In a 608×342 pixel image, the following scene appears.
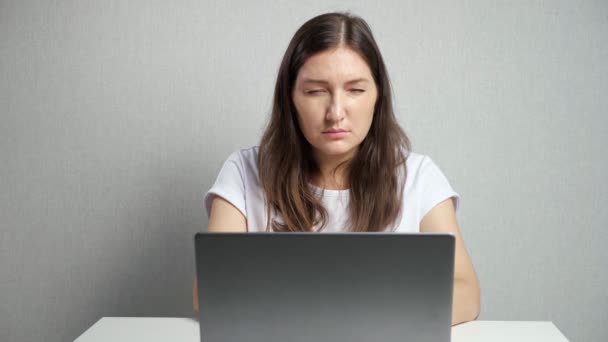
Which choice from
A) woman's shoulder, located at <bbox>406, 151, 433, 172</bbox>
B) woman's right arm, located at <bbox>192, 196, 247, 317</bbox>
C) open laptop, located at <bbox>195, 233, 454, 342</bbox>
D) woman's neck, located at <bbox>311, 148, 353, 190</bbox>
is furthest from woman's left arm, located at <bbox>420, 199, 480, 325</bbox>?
woman's right arm, located at <bbox>192, 196, 247, 317</bbox>

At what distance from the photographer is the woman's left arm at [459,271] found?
3.44ft

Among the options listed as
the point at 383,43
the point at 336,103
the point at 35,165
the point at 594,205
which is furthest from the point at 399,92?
the point at 35,165

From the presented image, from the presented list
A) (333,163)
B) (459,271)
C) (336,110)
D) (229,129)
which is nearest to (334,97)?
(336,110)

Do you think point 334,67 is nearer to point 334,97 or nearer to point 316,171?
point 334,97

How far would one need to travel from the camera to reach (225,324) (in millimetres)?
714

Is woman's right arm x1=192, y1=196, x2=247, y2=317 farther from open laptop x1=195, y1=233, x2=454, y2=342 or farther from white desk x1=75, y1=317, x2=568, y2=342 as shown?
open laptop x1=195, y1=233, x2=454, y2=342

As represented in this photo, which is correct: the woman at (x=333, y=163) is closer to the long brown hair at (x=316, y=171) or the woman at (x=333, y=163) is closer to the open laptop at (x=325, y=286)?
the long brown hair at (x=316, y=171)

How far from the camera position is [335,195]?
4.61 ft

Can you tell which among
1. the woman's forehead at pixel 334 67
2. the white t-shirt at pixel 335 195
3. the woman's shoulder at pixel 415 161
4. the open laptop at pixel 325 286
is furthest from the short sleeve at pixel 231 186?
the open laptop at pixel 325 286

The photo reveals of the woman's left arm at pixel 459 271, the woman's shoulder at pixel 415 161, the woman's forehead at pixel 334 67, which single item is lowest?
the woman's left arm at pixel 459 271

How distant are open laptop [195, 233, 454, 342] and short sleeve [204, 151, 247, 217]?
649 mm

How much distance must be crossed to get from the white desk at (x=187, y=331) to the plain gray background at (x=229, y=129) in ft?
3.14

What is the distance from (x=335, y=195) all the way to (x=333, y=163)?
0.11m

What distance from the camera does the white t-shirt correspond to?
1.37m
